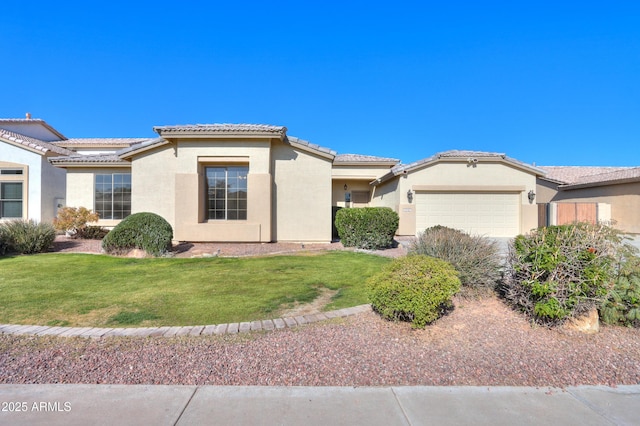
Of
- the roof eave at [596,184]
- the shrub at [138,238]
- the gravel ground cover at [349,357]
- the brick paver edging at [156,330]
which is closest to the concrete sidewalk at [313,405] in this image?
the gravel ground cover at [349,357]

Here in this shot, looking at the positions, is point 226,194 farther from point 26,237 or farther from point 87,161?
point 87,161

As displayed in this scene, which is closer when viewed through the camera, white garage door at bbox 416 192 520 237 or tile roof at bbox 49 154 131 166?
tile roof at bbox 49 154 131 166

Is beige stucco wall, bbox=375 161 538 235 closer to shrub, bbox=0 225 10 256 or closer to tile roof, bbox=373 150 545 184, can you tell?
tile roof, bbox=373 150 545 184

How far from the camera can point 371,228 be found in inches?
486

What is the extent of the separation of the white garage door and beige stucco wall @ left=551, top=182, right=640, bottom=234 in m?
6.54

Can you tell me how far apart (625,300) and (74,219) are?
1784cm

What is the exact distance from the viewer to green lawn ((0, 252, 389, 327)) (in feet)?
16.5

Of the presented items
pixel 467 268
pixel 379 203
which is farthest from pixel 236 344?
pixel 379 203

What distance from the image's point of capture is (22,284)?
693cm

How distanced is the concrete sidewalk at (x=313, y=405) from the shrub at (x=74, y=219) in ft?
43.6

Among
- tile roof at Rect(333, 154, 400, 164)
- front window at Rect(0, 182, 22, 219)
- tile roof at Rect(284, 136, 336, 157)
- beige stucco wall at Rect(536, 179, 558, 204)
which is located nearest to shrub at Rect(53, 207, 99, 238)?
front window at Rect(0, 182, 22, 219)

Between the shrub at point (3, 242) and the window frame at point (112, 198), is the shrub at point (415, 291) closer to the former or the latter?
the shrub at point (3, 242)

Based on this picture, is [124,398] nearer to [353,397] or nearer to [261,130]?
[353,397]

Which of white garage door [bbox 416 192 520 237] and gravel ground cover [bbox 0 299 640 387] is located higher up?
white garage door [bbox 416 192 520 237]
